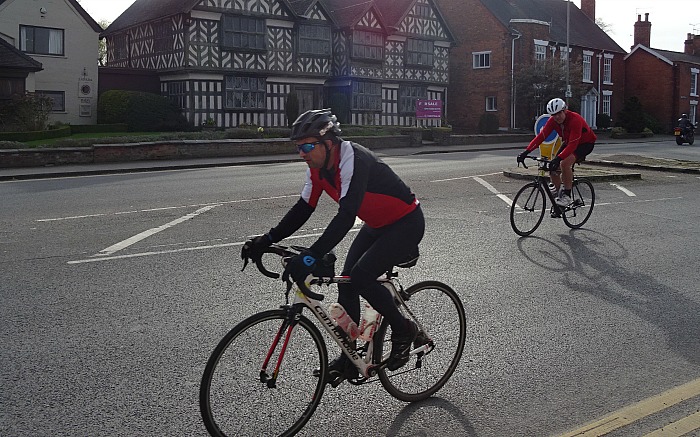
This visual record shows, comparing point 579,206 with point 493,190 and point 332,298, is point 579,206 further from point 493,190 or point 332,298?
point 332,298

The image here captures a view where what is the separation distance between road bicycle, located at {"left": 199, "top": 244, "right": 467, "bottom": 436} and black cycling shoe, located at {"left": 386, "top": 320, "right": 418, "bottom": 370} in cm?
4

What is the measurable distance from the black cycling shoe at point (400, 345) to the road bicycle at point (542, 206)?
6358 mm

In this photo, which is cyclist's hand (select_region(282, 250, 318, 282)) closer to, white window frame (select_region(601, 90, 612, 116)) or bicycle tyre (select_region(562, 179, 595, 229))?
bicycle tyre (select_region(562, 179, 595, 229))

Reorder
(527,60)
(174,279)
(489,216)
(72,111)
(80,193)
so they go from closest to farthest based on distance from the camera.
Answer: (174,279)
(489,216)
(80,193)
(72,111)
(527,60)

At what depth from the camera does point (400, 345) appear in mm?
4680

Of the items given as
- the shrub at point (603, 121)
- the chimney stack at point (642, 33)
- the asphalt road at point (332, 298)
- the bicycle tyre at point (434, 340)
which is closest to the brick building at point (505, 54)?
the shrub at point (603, 121)

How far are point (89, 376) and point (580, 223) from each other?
8.58 m

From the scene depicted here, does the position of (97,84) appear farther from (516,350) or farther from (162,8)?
(516,350)

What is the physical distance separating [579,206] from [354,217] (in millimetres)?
8184

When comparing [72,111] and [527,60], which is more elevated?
[527,60]

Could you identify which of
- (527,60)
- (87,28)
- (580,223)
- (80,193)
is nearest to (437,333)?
(580,223)

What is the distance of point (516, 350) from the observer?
19.0ft

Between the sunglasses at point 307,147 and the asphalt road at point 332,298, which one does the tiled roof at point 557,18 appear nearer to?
the asphalt road at point 332,298

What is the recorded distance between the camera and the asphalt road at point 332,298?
14.9 ft
